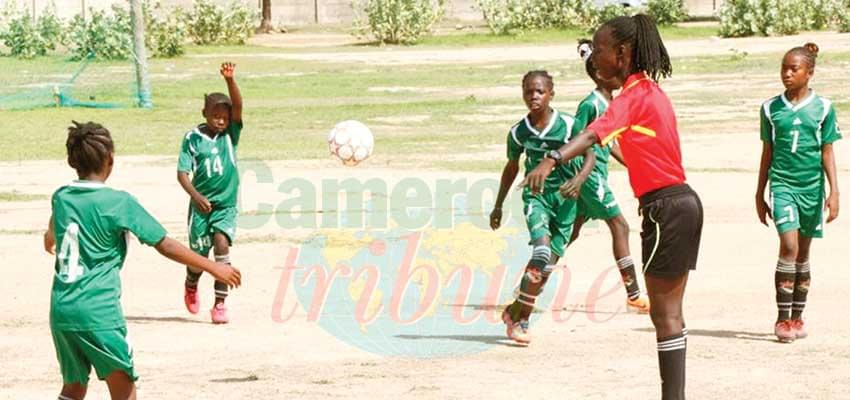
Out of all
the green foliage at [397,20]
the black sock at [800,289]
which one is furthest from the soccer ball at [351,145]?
the green foliage at [397,20]

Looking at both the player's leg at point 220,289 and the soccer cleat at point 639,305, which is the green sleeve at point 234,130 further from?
the soccer cleat at point 639,305

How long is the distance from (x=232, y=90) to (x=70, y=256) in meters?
4.06

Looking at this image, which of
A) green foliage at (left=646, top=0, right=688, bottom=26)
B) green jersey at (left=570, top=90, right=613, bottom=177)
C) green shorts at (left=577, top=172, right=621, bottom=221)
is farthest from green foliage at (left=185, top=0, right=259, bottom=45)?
green jersey at (left=570, top=90, right=613, bottom=177)

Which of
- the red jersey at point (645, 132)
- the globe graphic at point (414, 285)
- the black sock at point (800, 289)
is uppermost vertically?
the red jersey at point (645, 132)

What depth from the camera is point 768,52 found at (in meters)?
38.7

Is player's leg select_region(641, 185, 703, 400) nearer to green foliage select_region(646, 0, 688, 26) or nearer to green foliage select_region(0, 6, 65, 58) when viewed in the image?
green foliage select_region(0, 6, 65, 58)

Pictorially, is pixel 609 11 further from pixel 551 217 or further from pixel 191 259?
pixel 191 259

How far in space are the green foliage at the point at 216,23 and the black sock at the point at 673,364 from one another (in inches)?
1631

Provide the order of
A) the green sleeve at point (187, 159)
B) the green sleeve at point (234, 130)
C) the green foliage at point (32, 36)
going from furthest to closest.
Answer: the green foliage at point (32, 36) → the green sleeve at point (234, 130) → the green sleeve at point (187, 159)

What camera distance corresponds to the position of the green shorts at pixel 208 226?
10.6 meters

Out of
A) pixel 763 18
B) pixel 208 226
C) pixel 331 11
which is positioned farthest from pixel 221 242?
pixel 331 11

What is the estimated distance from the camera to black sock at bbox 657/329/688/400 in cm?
723

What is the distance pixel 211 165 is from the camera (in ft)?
34.7

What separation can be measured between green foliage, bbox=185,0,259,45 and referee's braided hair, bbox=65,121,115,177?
137 feet
